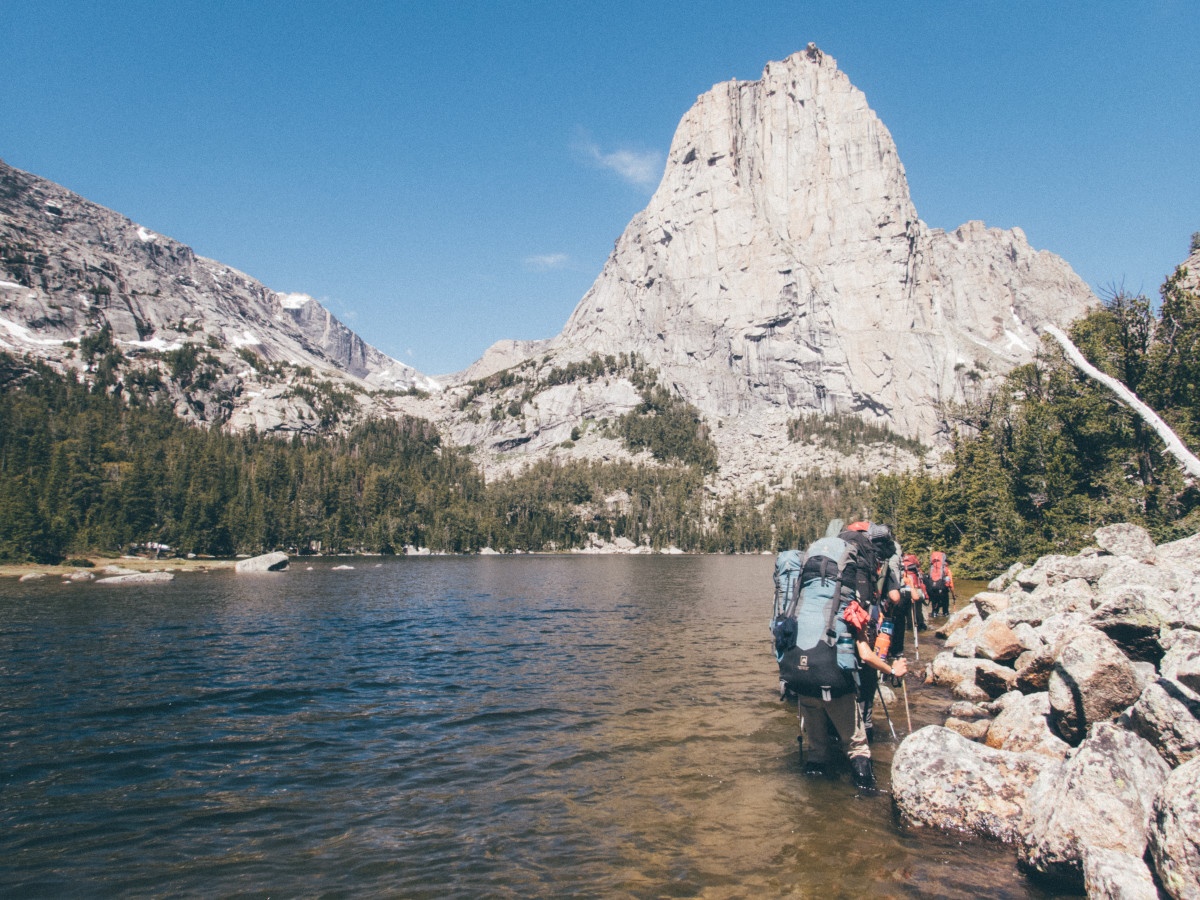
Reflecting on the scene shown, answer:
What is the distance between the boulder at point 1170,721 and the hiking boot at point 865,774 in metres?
3.85

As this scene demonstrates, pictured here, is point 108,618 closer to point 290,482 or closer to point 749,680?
point 749,680

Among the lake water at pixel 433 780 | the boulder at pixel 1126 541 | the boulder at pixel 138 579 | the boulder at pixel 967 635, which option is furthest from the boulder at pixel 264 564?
the boulder at pixel 1126 541

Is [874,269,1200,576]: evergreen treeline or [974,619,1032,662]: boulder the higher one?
[874,269,1200,576]: evergreen treeline

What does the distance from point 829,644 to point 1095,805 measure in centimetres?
349

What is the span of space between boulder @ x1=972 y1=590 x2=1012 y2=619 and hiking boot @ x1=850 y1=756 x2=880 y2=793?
16.2 meters

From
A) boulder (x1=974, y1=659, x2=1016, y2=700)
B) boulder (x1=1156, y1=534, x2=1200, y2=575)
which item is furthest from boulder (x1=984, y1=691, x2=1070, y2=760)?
boulder (x1=1156, y1=534, x2=1200, y2=575)

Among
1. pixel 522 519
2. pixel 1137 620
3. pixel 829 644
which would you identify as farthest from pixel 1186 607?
pixel 522 519

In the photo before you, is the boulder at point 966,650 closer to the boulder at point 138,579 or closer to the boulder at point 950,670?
the boulder at point 950,670

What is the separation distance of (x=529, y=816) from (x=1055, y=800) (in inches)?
293

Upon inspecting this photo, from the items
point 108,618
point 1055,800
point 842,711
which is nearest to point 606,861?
point 842,711

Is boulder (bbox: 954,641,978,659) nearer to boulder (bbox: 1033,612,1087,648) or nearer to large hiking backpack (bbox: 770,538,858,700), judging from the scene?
boulder (bbox: 1033,612,1087,648)

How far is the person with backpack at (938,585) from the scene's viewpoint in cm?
3556

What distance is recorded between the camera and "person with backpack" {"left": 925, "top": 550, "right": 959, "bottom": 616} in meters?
35.6

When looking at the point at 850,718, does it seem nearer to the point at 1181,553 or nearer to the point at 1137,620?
the point at 1137,620
